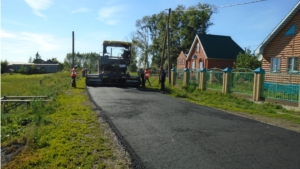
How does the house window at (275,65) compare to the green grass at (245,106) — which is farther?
the house window at (275,65)

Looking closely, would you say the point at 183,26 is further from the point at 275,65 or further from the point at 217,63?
the point at 275,65

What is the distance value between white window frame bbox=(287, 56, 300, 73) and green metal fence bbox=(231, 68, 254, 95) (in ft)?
17.9

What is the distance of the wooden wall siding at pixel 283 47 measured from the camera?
59.5ft

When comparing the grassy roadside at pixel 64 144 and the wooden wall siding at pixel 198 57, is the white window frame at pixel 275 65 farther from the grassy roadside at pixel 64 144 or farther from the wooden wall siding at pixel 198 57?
the wooden wall siding at pixel 198 57

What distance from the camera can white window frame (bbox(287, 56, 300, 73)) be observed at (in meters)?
18.3

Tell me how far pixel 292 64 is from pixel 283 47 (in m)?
1.43

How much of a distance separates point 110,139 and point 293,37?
17.0 m

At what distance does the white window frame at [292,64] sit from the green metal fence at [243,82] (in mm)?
5453

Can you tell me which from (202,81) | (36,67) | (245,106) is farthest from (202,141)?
(36,67)

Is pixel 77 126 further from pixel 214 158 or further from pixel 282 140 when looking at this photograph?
pixel 282 140

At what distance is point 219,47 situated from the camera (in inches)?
1511

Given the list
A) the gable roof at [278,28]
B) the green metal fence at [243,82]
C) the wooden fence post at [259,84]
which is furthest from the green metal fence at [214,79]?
the gable roof at [278,28]

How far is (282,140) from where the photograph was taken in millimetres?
6422

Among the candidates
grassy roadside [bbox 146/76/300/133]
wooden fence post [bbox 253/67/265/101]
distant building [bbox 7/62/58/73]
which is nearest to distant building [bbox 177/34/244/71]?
grassy roadside [bbox 146/76/300/133]
